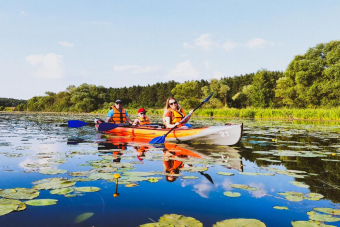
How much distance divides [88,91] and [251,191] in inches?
2097

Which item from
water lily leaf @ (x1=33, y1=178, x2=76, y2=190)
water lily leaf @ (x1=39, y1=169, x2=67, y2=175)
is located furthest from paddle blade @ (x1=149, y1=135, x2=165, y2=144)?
water lily leaf @ (x1=33, y1=178, x2=76, y2=190)

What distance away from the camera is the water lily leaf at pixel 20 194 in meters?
2.69

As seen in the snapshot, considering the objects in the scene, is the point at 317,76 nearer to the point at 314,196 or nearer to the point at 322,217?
the point at 314,196

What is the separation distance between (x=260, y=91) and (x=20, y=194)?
38510 millimetres

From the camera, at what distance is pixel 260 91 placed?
38.2m

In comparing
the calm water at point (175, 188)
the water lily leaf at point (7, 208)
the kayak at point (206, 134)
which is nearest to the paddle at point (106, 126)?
the kayak at point (206, 134)

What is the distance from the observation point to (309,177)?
150 inches

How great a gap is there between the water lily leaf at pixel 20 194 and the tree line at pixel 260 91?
1375 inches

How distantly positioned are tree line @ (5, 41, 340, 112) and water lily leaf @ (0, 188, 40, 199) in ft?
115

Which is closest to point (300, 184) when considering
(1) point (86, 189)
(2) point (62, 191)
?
(1) point (86, 189)

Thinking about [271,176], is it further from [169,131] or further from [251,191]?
[169,131]

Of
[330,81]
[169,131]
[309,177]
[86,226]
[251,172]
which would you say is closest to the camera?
[86,226]

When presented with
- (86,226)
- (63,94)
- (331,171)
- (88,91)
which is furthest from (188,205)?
(63,94)

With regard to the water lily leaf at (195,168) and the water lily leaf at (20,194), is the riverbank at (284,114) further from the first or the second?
the water lily leaf at (20,194)
